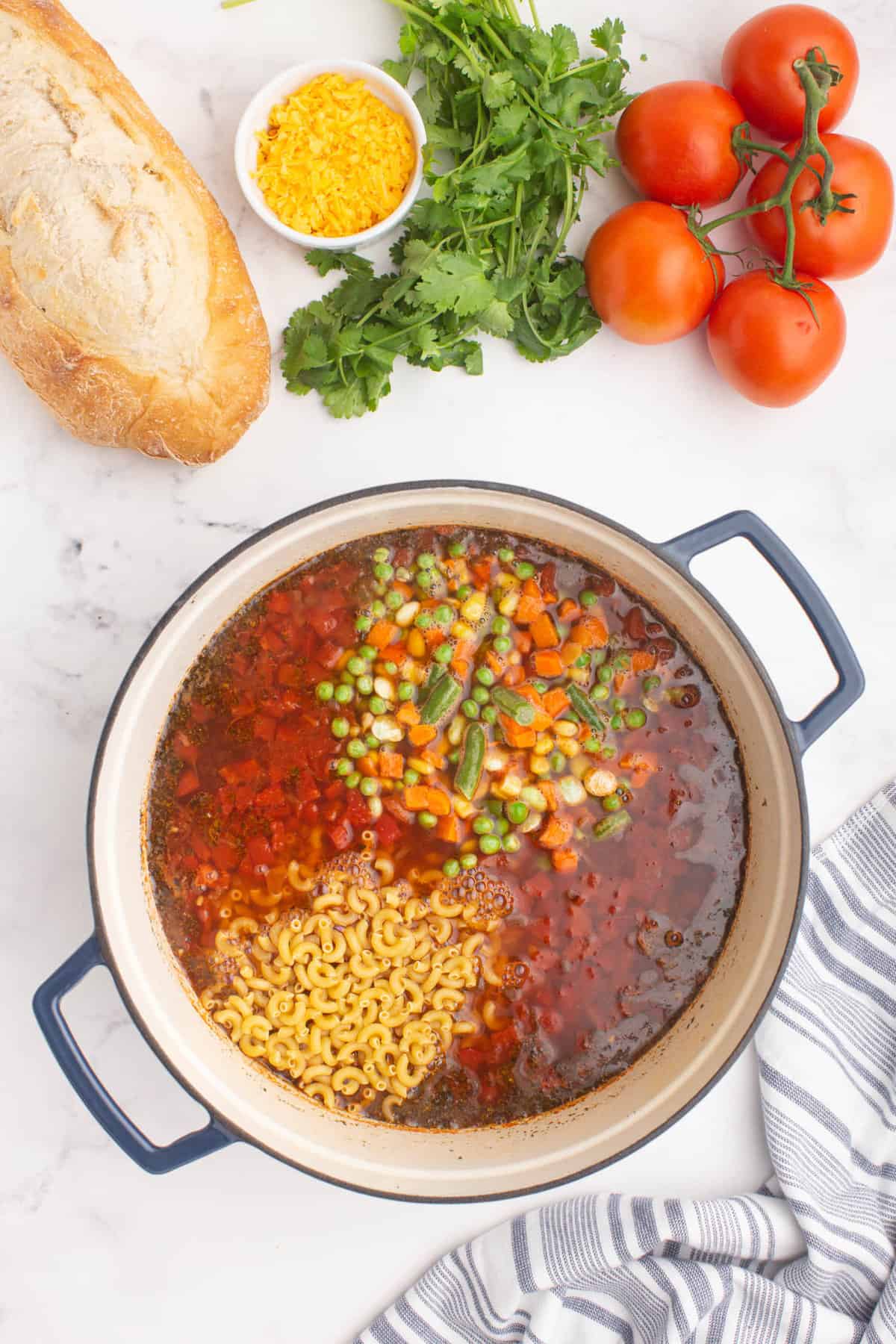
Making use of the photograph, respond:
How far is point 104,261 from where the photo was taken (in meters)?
2.50

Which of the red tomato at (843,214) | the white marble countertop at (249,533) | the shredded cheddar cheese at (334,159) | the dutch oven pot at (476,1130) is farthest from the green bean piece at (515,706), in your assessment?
the red tomato at (843,214)

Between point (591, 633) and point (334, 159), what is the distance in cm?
142

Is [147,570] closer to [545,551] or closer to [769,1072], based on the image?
[545,551]

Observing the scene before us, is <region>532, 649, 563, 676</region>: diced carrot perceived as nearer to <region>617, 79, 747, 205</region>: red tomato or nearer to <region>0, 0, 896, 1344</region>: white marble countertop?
<region>0, 0, 896, 1344</region>: white marble countertop

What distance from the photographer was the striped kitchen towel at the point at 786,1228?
9.42 feet

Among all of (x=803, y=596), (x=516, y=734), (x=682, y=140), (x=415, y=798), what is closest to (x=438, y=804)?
(x=415, y=798)

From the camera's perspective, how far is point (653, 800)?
2.74 m

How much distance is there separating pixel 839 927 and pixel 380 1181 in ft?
4.76

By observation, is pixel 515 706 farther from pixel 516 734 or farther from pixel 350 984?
pixel 350 984

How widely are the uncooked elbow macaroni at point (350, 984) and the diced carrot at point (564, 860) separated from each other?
23 centimetres

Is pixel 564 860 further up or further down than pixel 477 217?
further down

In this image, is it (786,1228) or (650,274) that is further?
(786,1228)

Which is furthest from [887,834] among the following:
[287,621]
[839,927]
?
[287,621]

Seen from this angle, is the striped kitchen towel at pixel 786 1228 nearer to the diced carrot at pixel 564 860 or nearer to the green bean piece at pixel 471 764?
the diced carrot at pixel 564 860
